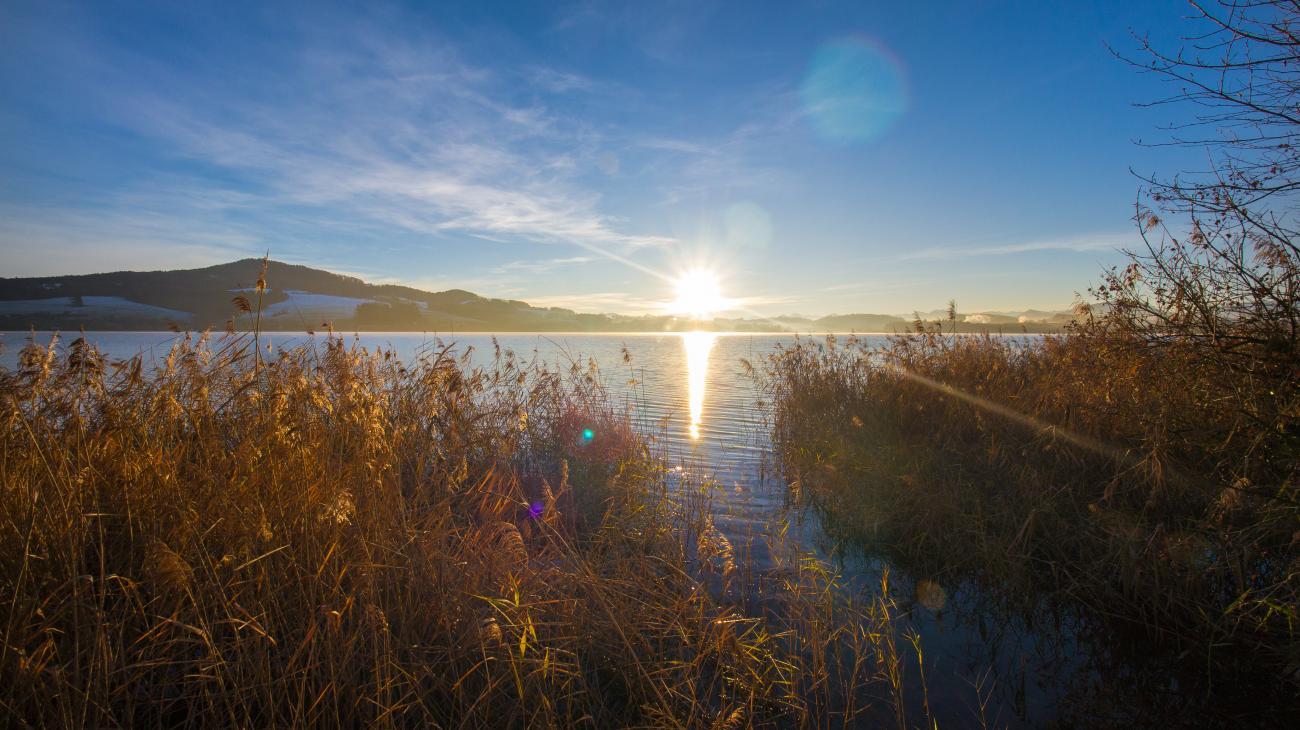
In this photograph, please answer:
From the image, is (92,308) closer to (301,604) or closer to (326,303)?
(326,303)

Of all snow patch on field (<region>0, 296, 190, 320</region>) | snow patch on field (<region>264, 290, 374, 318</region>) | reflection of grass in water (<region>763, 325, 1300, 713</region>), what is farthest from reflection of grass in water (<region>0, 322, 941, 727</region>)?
snow patch on field (<region>264, 290, 374, 318</region>)

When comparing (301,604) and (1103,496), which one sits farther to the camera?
(1103,496)

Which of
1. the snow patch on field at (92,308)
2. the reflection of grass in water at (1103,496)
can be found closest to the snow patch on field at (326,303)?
the snow patch on field at (92,308)

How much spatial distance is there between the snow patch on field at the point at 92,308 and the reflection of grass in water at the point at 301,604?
7972 centimetres

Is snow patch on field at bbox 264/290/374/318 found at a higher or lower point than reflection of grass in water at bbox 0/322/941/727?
higher

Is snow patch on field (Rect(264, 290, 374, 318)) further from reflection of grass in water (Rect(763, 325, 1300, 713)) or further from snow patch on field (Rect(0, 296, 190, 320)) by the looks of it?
reflection of grass in water (Rect(763, 325, 1300, 713))

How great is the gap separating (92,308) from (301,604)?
94965 millimetres

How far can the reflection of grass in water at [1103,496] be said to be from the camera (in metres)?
3.64

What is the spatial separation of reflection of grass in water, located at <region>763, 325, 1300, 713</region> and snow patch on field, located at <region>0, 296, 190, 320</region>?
8082 centimetres

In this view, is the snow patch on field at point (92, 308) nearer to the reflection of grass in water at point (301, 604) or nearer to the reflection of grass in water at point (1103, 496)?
the reflection of grass in water at point (301, 604)

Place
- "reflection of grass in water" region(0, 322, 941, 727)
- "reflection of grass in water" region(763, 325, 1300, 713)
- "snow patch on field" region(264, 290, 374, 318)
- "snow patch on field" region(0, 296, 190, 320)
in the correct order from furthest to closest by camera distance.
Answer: "snow patch on field" region(264, 290, 374, 318)
"snow patch on field" region(0, 296, 190, 320)
"reflection of grass in water" region(763, 325, 1300, 713)
"reflection of grass in water" region(0, 322, 941, 727)

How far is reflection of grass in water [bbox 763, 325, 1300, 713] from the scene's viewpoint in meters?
3.64

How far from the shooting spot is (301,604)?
2.71 meters

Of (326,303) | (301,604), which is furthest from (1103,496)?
(326,303)
